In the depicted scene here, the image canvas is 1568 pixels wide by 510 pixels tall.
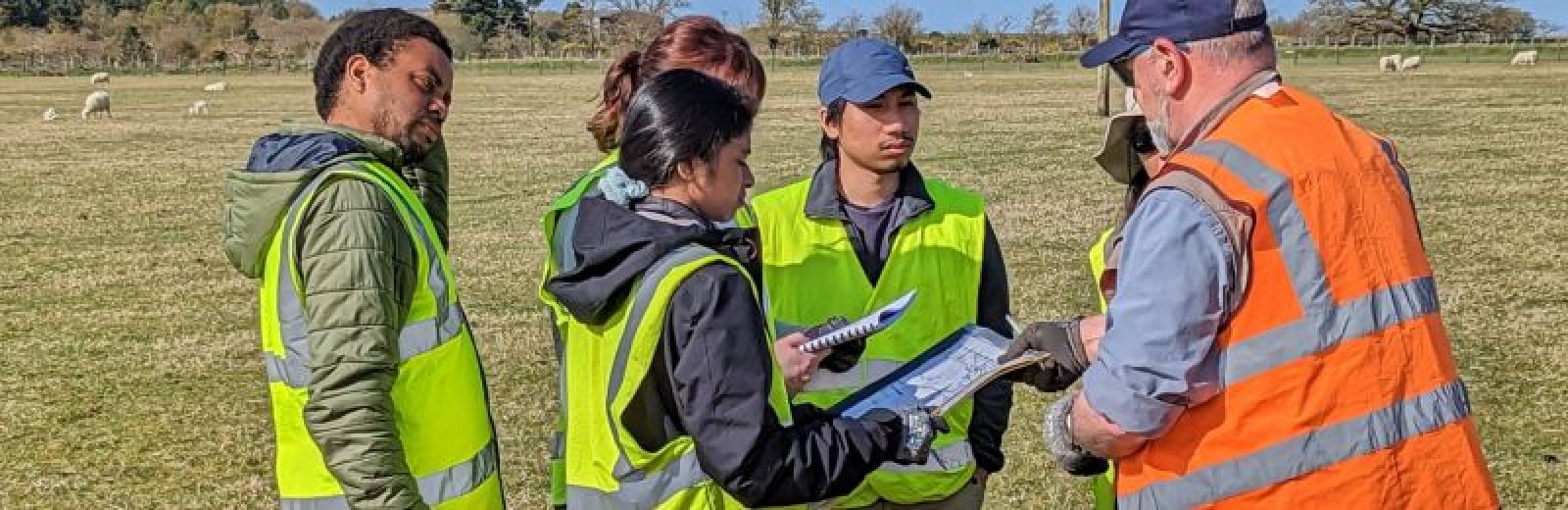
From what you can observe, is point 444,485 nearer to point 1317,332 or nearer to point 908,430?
point 908,430

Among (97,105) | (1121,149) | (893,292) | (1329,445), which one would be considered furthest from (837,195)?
(97,105)

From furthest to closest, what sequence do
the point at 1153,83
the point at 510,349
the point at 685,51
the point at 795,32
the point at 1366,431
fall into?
1. the point at 795,32
2. the point at 510,349
3. the point at 685,51
4. the point at 1153,83
5. the point at 1366,431

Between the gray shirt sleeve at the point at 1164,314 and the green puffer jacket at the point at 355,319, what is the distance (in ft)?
4.73

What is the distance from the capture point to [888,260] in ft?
12.6

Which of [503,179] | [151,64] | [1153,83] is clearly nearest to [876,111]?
[1153,83]

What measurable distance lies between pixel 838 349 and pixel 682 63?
104 centimetres

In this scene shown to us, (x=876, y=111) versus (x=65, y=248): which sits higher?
(x=876, y=111)

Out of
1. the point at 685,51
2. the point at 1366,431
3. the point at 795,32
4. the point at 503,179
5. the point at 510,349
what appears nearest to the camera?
the point at 1366,431

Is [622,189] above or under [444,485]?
above

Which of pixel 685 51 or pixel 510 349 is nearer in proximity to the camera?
pixel 685 51

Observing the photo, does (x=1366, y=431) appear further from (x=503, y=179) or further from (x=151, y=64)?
(x=151, y=64)

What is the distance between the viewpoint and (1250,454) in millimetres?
2330

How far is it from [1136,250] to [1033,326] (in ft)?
1.85

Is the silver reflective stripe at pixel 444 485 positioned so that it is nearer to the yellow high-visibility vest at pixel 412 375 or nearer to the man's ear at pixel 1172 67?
the yellow high-visibility vest at pixel 412 375
